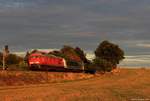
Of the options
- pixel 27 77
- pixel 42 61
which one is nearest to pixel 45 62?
pixel 42 61

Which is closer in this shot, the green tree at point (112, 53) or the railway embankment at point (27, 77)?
the railway embankment at point (27, 77)

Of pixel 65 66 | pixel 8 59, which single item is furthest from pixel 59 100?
pixel 8 59

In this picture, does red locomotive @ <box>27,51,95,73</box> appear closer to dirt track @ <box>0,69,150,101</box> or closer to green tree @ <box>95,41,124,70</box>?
dirt track @ <box>0,69,150,101</box>

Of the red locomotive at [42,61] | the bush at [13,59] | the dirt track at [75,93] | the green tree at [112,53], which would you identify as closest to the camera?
the dirt track at [75,93]

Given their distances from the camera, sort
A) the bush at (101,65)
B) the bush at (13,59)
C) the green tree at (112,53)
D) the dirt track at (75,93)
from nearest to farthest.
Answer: the dirt track at (75,93) → the bush at (101,65) → the bush at (13,59) → the green tree at (112,53)

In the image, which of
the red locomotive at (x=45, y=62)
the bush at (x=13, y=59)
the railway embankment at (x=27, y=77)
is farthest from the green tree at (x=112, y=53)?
the railway embankment at (x=27, y=77)

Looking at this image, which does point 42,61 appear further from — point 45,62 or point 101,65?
point 101,65

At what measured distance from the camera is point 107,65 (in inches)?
4252

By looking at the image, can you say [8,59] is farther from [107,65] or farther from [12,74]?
[12,74]

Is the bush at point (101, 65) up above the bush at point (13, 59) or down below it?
below

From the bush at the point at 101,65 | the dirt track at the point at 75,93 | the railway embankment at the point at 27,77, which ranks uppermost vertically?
the bush at the point at 101,65

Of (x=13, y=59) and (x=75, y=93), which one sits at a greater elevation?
(x=13, y=59)

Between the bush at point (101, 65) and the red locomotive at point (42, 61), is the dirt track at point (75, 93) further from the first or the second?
the bush at point (101, 65)

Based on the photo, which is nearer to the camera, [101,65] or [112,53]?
[101,65]
